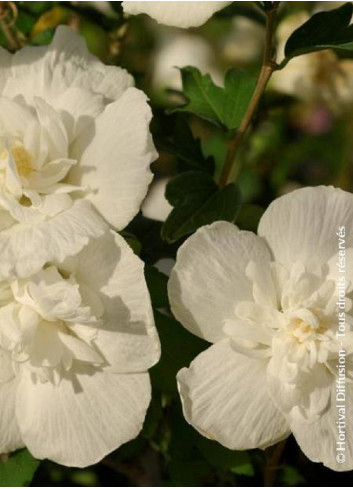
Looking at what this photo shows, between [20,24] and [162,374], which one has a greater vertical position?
[20,24]

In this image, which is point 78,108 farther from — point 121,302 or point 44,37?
point 44,37

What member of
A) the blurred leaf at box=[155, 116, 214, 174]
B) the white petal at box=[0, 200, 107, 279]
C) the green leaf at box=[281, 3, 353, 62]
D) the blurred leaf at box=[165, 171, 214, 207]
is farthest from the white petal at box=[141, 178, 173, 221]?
the white petal at box=[0, 200, 107, 279]

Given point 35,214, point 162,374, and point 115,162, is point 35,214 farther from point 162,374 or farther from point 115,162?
point 162,374

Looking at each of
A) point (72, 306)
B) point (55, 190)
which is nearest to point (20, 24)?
point (55, 190)

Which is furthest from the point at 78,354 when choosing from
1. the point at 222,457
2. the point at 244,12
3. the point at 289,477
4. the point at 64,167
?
the point at 244,12

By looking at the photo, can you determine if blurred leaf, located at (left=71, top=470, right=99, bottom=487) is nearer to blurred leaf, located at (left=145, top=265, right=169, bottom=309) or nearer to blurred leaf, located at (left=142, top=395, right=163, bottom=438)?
blurred leaf, located at (left=142, top=395, right=163, bottom=438)

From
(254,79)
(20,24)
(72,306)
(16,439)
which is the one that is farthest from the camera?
(20,24)
